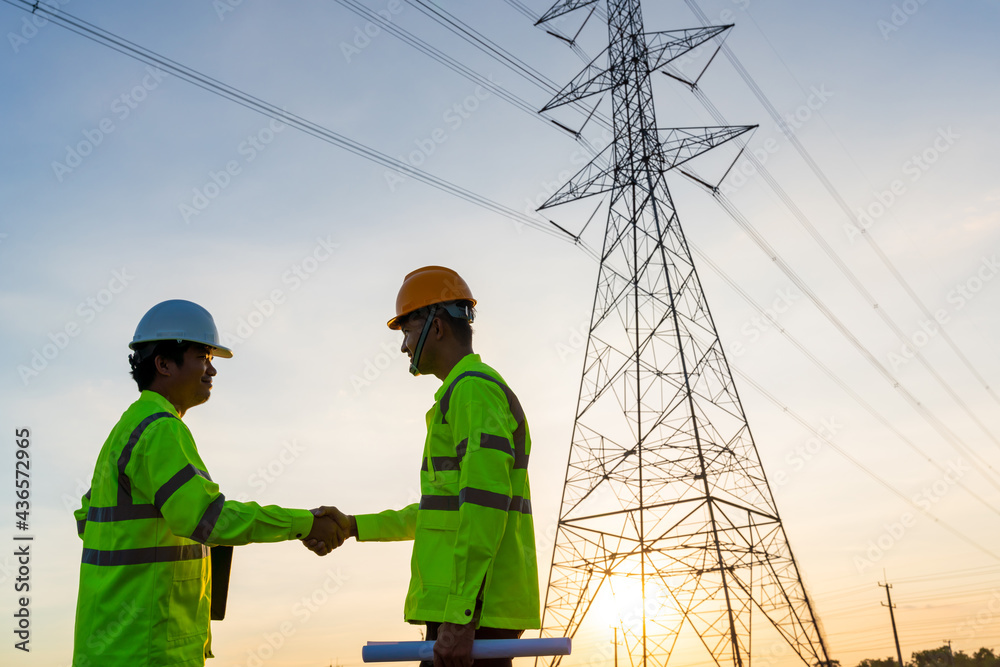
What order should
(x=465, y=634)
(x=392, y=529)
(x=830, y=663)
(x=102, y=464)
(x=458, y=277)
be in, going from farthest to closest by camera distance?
(x=830, y=663) < (x=392, y=529) < (x=458, y=277) < (x=102, y=464) < (x=465, y=634)

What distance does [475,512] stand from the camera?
3.57m

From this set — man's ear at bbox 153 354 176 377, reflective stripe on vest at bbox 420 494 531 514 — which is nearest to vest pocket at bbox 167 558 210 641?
man's ear at bbox 153 354 176 377

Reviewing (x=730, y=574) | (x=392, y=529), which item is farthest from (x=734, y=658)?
(x=392, y=529)

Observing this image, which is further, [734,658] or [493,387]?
[734,658]

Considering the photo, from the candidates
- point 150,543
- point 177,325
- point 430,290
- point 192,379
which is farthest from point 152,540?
point 430,290

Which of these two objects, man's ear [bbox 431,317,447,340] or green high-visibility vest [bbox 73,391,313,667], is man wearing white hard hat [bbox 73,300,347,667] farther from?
man's ear [bbox 431,317,447,340]

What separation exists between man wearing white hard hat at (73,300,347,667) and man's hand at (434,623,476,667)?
137 centimetres

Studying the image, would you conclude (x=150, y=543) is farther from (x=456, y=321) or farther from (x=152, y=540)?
(x=456, y=321)

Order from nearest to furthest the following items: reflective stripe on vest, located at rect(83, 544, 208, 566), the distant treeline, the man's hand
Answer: the man's hand
reflective stripe on vest, located at rect(83, 544, 208, 566)
the distant treeline

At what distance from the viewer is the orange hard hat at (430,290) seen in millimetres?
4449

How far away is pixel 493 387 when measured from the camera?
3.95 m

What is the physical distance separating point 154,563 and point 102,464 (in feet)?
2.09

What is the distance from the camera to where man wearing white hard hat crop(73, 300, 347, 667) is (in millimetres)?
3811

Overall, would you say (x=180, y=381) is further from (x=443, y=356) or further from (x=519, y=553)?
(x=519, y=553)
